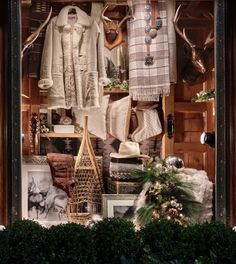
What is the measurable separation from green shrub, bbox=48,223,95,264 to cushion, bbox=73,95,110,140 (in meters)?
1.31

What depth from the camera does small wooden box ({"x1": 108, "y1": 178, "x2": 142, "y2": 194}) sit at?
220 inches

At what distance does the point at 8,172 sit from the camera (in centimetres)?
527

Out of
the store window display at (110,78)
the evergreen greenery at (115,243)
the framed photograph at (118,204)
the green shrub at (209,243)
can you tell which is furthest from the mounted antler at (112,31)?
the green shrub at (209,243)

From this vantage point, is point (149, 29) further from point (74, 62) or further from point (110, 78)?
point (74, 62)

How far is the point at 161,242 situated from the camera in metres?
4.34

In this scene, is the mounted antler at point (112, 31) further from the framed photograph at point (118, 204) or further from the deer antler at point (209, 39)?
the framed photograph at point (118, 204)

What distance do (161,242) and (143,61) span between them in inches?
73.0

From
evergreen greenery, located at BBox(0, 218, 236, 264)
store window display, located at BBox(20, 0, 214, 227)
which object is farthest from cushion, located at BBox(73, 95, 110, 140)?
evergreen greenery, located at BBox(0, 218, 236, 264)

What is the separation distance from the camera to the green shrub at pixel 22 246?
4.29 m

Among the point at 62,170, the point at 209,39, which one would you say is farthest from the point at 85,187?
the point at 209,39

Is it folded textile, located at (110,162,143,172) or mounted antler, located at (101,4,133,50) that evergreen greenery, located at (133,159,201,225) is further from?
mounted antler, located at (101,4,133,50)

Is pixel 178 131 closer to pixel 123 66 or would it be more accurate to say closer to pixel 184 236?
pixel 123 66

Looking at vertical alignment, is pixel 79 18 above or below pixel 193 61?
above

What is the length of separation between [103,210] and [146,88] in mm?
1139
